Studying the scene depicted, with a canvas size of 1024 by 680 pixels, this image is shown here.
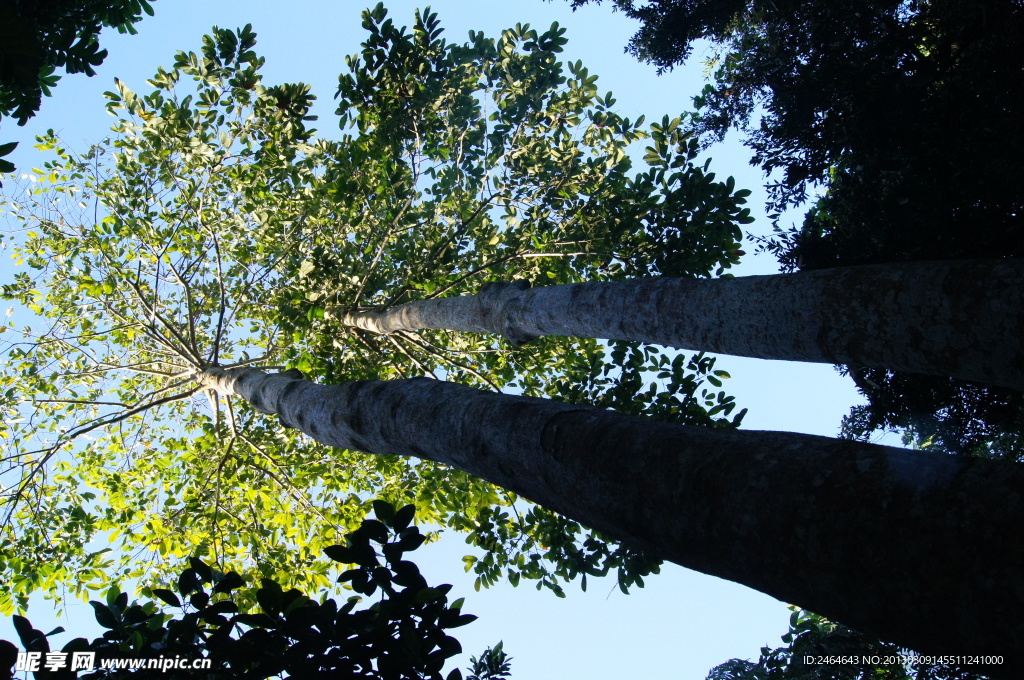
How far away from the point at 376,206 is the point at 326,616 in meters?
6.79

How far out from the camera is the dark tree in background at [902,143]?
5.01 m

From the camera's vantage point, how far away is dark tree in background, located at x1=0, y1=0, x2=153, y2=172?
134 inches

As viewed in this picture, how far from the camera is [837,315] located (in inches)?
120

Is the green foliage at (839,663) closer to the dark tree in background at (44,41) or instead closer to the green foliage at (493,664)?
the green foliage at (493,664)

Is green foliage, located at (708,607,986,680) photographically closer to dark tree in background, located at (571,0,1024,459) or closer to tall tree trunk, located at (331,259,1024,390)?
dark tree in background, located at (571,0,1024,459)

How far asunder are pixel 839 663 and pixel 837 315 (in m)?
4.14

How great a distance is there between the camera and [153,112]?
7711mm

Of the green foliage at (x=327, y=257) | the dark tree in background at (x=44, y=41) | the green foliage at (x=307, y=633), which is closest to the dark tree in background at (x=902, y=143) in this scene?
the green foliage at (x=327, y=257)

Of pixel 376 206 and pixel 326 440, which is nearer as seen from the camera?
pixel 326 440

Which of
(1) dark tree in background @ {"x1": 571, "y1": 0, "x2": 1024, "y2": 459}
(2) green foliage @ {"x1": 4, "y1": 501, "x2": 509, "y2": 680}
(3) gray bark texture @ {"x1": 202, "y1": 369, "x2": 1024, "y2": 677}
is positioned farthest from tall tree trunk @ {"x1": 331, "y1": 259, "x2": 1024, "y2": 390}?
Result: (1) dark tree in background @ {"x1": 571, "y1": 0, "x2": 1024, "y2": 459}

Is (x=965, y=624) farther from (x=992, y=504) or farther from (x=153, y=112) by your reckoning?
(x=153, y=112)

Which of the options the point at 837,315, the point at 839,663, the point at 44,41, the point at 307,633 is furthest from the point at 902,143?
Result: the point at 44,41

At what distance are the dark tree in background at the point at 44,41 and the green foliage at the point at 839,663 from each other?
727 cm

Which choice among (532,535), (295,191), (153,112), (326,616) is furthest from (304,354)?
(326,616)
